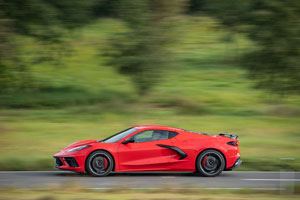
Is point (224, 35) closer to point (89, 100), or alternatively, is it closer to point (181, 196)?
point (89, 100)

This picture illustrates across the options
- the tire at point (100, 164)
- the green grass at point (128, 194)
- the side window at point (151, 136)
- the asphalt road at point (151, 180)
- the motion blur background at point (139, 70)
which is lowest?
the green grass at point (128, 194)

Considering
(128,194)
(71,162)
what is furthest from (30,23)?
(128,194)

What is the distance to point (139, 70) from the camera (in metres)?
22.0

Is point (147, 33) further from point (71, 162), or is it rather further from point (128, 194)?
point (128, 194)

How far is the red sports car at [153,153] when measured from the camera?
10273mm

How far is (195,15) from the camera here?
29625 mm

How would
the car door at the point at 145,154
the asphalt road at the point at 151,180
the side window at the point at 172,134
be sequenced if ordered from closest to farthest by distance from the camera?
the asphalt road at the point at 151,180, the car door at the point at 145,154, the side window at the point at 172,134

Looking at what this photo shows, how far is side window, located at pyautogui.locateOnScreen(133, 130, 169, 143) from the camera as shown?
34.6ft

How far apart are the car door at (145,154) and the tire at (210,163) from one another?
2.17 feet

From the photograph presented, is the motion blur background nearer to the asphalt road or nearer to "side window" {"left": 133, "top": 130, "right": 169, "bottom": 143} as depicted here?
the asphalt road

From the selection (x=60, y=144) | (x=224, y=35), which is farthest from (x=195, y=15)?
(x=60, y=144)

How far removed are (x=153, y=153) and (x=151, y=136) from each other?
1.40 ft

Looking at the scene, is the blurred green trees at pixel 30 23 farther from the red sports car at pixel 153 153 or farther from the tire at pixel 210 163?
the tire at pixel 210 163

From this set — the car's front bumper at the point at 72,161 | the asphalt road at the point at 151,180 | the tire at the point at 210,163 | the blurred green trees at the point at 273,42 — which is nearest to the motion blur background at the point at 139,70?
the blurred green trees at the point at 273,42
